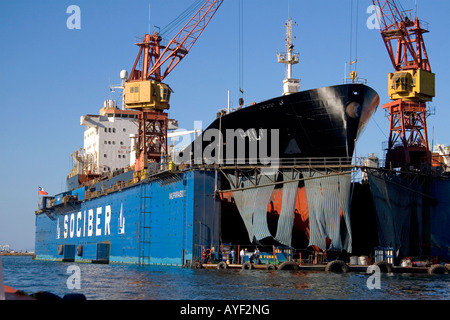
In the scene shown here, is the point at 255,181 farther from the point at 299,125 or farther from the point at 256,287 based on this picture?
the point at 256,287

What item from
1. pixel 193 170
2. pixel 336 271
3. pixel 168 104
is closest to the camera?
pixel 336 271

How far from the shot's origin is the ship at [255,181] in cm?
4241

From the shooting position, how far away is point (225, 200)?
46562 mm

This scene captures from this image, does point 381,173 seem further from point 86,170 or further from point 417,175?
point 86,170

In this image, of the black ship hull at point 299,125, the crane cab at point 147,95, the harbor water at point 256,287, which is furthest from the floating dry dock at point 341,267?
the crane cab at point 147,95

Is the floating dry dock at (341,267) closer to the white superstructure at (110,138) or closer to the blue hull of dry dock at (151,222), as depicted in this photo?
the blue hull of dry dock at (151,222)

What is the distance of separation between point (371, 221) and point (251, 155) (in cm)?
999

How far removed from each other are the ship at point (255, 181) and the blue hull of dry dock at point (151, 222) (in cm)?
8

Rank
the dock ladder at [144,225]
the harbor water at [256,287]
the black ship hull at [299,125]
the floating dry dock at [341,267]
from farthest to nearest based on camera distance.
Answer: the dock ladder at [144,225] → the black ship hull at [299,125] → the floating dry dock at [341,267] → the harbor water at [256,287]

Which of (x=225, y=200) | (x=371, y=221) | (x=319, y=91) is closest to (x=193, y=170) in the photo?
(x=225, y=200)

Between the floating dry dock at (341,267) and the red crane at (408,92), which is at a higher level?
the red crane at (408,92)

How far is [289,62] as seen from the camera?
52.7 meters
